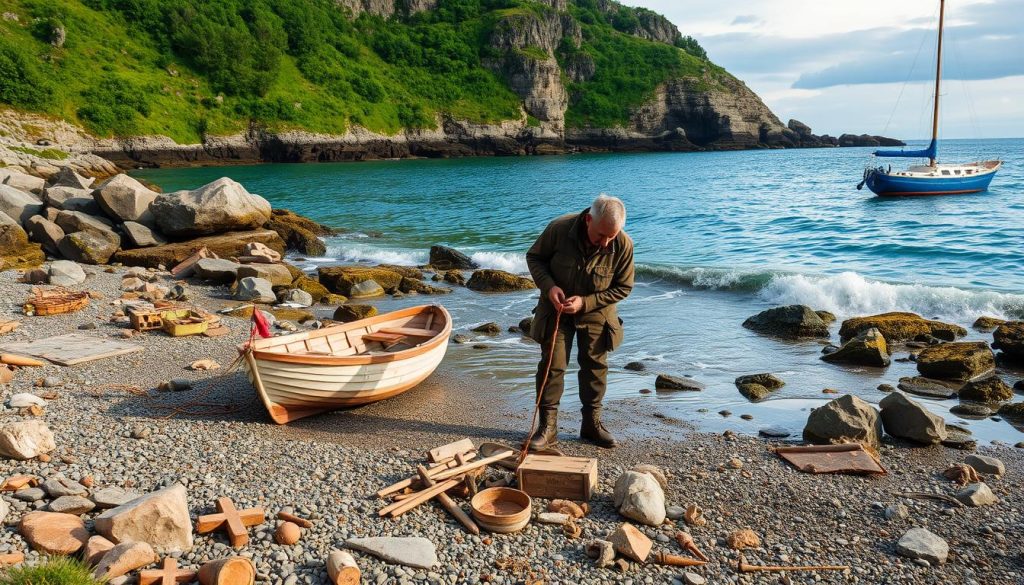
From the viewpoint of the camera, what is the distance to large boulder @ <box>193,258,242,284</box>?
18.5 m

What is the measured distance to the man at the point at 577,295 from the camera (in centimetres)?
738

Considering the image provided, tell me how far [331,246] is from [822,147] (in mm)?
150634

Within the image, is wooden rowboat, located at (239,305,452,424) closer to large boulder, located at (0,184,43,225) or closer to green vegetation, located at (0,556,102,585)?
green vegetation, located at (0,556,102,585)

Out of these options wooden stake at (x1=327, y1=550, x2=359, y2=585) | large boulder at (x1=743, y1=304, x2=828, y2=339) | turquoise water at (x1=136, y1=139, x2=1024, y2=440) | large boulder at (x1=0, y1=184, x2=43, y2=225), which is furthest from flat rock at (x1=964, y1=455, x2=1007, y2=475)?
large boulder at (x1=0, y1=184, x2=43, y2=225)

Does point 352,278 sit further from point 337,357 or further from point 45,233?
point 337,357

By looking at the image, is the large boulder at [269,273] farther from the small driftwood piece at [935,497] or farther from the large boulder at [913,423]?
the small driftwood piece at [935,497]

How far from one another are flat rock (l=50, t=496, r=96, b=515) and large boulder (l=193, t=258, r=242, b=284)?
43.7ft

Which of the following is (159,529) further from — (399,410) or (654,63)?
(654,63)

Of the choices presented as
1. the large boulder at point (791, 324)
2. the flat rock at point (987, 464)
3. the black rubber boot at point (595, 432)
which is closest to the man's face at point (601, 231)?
the black rubber boot at point (595, 432)

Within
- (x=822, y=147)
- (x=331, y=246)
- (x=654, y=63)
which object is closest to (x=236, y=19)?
(x=654, y=63)

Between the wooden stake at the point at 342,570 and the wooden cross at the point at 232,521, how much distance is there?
2.59 feet

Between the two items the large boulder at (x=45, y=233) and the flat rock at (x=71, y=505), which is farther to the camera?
the large boulder at (x=45, y=233)

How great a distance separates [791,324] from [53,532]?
13347 mm

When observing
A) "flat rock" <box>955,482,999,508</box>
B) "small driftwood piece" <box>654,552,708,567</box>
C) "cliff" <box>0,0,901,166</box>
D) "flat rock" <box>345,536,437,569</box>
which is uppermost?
"cliff" <box>0,0,901,166</box>
